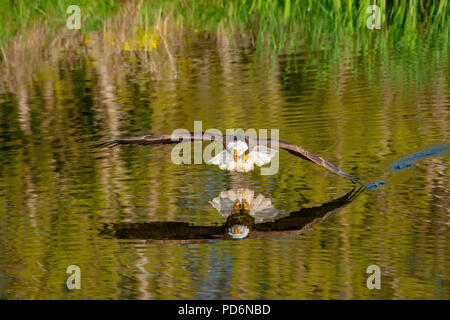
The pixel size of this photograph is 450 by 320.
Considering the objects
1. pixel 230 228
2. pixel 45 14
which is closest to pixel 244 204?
pixel 230 228

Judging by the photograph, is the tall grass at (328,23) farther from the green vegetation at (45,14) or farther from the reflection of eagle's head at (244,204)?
the reflection of eagle's head at (244,204)

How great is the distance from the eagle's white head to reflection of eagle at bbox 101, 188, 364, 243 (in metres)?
0.53

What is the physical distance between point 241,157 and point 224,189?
10.8 inches

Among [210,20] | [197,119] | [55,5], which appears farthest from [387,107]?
[55,5]

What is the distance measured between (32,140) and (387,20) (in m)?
5.88

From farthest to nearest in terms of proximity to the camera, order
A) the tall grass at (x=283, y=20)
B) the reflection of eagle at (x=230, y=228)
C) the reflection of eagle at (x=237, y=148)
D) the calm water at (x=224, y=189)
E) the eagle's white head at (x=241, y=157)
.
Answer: the tall grass at (x=283, y=20), the eagle's white head at (x=241, y=157), the reflection of eagle at (x=237, y=148), the reflection of eagle at (x=230, y=228), the calm water at (x=224, y=189)

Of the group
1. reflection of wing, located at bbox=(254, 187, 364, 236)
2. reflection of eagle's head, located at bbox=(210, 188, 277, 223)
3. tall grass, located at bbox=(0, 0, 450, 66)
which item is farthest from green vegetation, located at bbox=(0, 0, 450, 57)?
reflection of wing, located at bbox=(254, 187, 364, 236)

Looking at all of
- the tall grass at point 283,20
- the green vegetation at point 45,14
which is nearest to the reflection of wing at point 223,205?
the tall grass at point 283,20

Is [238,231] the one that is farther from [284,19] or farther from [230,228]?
[284,19]

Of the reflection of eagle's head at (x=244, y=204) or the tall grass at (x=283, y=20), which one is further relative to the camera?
the tall grass at (x=283, y=20)

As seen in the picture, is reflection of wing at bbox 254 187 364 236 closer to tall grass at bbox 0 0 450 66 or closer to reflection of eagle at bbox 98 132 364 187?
reflection of eagle at bbox 98 132 364 187

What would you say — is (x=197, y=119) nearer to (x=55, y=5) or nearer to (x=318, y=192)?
(x=318, y=192)

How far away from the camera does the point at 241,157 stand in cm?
589

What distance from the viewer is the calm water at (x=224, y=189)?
14.8 ft
